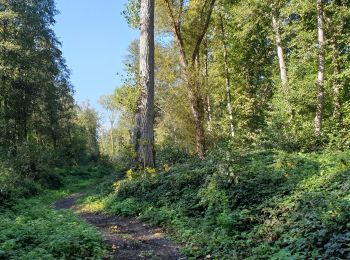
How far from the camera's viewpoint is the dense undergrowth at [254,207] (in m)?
5.14

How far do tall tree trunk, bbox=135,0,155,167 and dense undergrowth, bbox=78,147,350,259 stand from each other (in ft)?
6.56

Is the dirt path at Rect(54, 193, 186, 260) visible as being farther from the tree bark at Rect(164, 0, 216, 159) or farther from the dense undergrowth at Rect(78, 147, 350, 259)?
the tree bark at Rect(164, 0, 216, 159)

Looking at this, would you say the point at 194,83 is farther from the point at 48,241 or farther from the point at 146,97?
the point at 48,241

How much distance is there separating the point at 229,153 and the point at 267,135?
5.71 meters

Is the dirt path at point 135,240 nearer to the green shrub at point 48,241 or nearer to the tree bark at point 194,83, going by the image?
the green shrub at point 48,241

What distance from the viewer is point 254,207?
7.27 m

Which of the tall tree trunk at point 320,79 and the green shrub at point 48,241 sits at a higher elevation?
the tall tree trunk at point 320,79

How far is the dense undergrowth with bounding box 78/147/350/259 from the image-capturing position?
16.9 feet

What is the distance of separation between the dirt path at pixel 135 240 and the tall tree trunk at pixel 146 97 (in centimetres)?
394

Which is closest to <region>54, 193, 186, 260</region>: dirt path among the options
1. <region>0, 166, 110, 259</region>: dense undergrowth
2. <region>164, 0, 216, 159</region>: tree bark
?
<region>0, 166, 110, 259</region>: dense undergrowth

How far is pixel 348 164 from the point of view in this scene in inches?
315

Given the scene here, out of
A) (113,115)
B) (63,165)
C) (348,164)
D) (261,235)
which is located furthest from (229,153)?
(113,115)

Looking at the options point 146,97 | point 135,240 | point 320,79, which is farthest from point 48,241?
point 320,79

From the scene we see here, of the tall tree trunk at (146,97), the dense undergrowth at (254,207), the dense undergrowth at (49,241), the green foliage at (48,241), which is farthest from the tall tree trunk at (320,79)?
the green foliage at (48,241)
